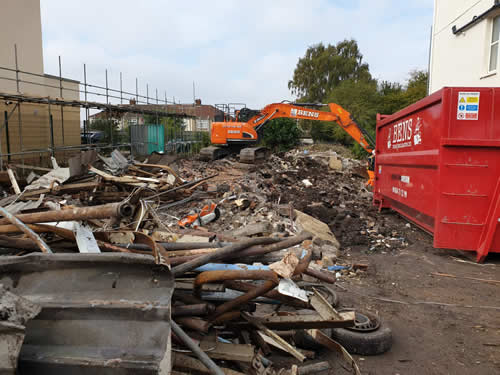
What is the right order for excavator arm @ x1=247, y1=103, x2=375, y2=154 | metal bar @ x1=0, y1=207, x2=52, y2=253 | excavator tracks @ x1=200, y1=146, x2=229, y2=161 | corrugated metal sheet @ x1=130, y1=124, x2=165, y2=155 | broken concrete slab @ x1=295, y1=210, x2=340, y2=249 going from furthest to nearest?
1. corrugated metal sheet @ x1=130, y1=124, x2=165, y2=155
2. excavator tracks @ x1=200, y1=146, x2=229, y2=161
3. excavator arm @ x1=247, y1=103, x2=375, y2=154
4. broken concrete slab @ x1=295, y1=210, x2=340, y2=249
5. metal bar @ x1=0, y1=207, x2=52, y2=253

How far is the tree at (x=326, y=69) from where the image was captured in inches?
1934

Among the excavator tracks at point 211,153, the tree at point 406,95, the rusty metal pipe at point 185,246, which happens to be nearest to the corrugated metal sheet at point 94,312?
the rusty metal pipe at point 185,246

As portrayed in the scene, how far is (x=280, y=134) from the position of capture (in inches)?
953

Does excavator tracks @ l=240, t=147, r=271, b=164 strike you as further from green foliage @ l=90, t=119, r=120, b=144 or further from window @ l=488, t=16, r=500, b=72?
window @ l=488, t=16, r=500, b=72

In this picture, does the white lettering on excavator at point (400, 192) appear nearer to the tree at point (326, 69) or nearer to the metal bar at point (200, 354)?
the metal bar at point (200, 354)

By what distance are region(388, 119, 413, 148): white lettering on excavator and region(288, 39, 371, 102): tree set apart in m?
42.0

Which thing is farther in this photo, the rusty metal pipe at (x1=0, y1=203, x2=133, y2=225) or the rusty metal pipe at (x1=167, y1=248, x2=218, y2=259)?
the rusty metal pipe at (x1=167, y1=248, x2=218, y2=259)

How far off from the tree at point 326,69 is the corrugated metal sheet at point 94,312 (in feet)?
161

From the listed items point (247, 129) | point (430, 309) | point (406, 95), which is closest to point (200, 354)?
point (430, 309)

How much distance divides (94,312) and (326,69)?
51.2 metres

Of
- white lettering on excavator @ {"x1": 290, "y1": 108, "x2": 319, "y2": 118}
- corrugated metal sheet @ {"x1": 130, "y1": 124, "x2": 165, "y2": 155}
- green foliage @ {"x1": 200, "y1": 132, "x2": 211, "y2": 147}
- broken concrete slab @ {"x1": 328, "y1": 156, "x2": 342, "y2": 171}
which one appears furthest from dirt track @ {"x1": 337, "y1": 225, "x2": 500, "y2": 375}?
green foliage @ {"x1": 200, "y1": 132, "x2": 211, "y2": 147}

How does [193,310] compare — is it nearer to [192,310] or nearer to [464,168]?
[192,310]

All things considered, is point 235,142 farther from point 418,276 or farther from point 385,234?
point 418,276

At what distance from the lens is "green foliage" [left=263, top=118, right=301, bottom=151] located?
24281 millimetres
